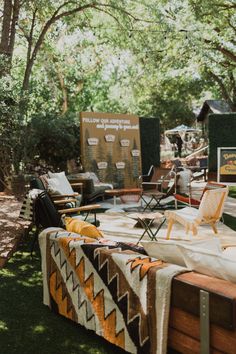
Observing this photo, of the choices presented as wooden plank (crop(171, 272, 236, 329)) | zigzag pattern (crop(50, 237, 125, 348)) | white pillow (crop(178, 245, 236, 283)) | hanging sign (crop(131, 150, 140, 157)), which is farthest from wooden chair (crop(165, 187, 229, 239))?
hanging sign (crop(131, 150, 140, 157))

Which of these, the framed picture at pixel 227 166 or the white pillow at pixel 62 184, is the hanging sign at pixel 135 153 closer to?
the framed picture at pixel 227 166

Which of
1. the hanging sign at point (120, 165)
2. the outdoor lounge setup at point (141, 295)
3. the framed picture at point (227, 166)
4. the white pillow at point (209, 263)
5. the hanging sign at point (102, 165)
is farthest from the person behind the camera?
the framed picture at point (227, 166)

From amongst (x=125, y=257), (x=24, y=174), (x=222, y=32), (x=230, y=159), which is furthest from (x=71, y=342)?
(x=222, y=32)

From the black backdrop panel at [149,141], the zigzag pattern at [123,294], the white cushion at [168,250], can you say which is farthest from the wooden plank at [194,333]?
the black backdrop panel at [149,141]

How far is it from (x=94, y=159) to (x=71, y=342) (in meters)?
8.69

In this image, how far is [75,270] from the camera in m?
3.43

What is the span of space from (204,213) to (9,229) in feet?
10.2

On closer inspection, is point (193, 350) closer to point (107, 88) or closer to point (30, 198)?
point (30, 198)

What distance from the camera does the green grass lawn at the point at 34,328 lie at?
318cm

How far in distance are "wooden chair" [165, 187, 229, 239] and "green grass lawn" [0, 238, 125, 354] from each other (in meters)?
2.53

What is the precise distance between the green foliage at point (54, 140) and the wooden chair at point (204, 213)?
6420 mm

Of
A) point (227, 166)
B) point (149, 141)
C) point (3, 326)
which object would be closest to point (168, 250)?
point (3, 326)

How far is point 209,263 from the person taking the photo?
260cm

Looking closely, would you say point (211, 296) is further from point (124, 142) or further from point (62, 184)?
point (124, 142)
